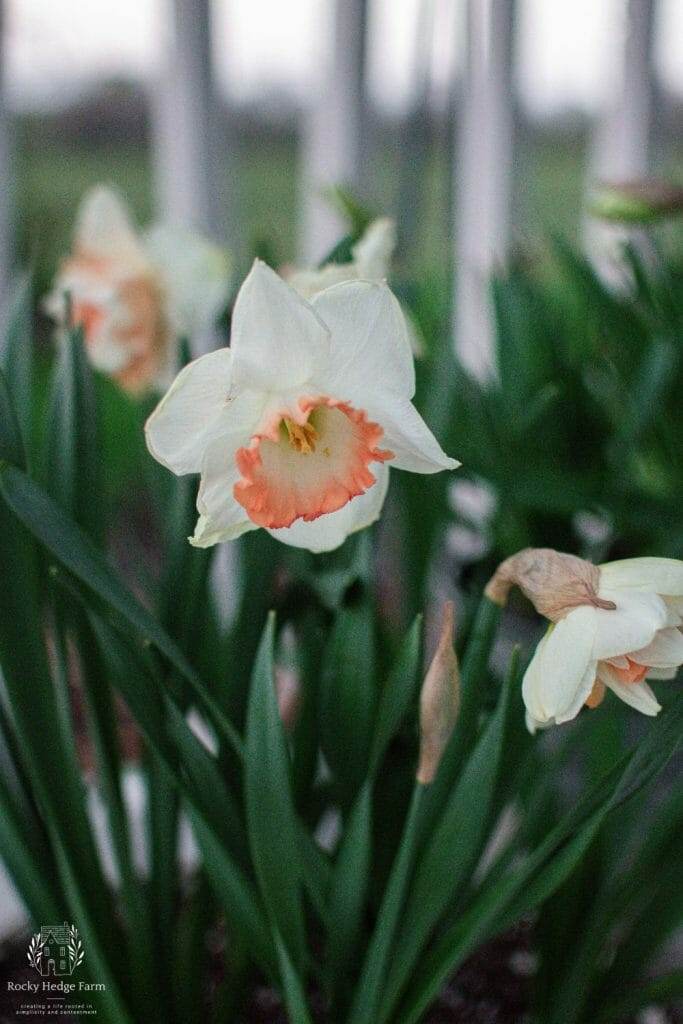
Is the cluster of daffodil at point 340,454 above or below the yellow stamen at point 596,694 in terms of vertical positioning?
above

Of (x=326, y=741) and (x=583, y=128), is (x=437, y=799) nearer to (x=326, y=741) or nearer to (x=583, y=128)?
(x=326, y=741)

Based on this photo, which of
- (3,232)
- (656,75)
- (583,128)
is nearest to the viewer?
(3,232)

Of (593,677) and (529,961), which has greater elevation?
(593,677)

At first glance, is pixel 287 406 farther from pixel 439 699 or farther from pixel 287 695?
pixel 287 695

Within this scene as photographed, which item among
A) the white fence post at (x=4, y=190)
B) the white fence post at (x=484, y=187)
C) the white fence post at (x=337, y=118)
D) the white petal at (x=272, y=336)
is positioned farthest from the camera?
the white fence post at (x=484, y=187)

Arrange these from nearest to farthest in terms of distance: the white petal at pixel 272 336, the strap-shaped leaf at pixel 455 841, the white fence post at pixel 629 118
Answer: the white petal at pixel 272 336 → the strap-shaped leaf at pixel 455 841 → the white fence post at pixel 629 118

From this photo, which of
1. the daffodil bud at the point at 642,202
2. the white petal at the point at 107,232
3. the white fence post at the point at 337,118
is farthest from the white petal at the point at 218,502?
the white fence post at the point at 337,118

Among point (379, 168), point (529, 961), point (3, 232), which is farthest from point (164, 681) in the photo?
point (379, 168)

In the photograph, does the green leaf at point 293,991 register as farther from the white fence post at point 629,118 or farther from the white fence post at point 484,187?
the white fence post at point 629,118
